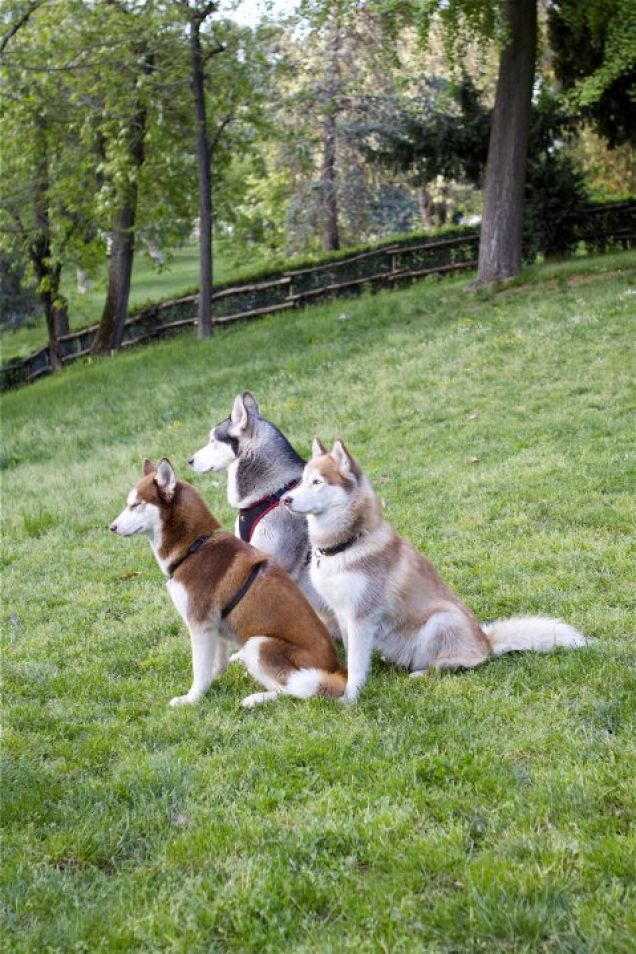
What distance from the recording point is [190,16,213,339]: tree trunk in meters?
23.3

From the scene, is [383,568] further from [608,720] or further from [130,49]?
[130,49]

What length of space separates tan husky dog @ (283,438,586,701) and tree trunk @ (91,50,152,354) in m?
21.2

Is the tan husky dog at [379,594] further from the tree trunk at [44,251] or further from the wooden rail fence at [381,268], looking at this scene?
the tree trunk at [44,251]

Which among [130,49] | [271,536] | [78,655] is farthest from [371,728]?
[130,49]

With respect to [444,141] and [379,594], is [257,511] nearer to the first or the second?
[379,594]

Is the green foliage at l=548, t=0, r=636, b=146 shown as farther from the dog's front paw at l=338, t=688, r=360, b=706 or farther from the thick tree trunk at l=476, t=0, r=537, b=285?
the dog's front paw at l=338, t=688, r=360, b=706

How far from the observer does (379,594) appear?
19.5 feet

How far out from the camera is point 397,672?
20.3 feet

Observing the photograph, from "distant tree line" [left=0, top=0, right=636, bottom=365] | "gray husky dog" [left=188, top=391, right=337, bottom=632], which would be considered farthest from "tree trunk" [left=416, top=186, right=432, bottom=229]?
"gray husky dog" [left=188, top=391, right=337, bottom=632]

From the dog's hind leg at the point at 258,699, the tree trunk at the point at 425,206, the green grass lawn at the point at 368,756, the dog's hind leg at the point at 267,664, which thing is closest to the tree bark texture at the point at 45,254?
the green grass lawn at the point at 368,756

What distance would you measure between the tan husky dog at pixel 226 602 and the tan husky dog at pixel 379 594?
24 cm

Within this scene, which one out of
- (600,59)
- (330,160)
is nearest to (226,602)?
(600,59)

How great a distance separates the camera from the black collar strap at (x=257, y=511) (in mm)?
7329

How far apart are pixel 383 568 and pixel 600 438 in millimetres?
5964
